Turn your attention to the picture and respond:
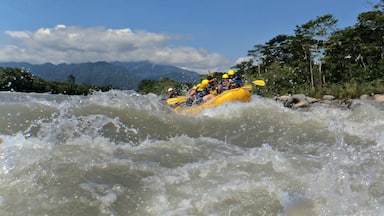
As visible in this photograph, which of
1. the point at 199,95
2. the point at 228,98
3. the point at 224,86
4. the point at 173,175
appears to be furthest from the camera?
the point at 224,86

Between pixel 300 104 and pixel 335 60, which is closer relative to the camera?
pixel 300 104

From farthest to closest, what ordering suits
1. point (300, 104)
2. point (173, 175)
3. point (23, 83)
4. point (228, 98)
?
point (23, 83) < point (300, 104) < point (228, 98) < point (173, 175)

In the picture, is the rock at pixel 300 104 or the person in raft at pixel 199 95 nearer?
the person in raft at pixel 199 95

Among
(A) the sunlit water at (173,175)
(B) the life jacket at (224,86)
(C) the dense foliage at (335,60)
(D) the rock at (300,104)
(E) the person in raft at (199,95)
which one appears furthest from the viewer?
(C) the dense foliage at (335,60)

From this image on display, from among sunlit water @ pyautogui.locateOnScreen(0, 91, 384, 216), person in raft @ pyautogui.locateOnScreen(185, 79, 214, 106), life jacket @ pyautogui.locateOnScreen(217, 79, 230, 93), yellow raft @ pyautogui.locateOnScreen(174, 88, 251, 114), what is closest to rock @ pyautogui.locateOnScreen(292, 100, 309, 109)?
life jacket @ pyautogui.locateOnScreen(217, 79, 230, 93)

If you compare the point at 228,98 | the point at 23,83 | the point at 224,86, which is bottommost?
the point at 228,98

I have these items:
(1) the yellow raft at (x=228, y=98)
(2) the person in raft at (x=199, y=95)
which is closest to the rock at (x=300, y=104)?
(2) the person in raft at (x=199, y=95)

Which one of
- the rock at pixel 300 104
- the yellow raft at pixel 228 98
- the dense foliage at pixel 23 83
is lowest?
the rock at pixel 300 104

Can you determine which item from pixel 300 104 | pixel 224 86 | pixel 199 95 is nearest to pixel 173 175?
pixel 199 95

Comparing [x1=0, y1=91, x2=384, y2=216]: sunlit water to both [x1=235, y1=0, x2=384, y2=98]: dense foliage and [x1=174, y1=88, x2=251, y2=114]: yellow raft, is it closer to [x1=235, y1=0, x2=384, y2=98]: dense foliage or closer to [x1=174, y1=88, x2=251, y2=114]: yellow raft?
[x1=174, y1=88, x2=251, y2=114]: yellow raft

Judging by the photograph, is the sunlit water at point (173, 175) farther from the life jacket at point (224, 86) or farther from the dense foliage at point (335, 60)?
the dense foliage at point (335, 60)

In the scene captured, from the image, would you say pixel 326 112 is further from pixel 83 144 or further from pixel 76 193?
pixel 76 193

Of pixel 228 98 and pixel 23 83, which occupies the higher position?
pixel 23 83

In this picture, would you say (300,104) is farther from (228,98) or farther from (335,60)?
(335,60)
